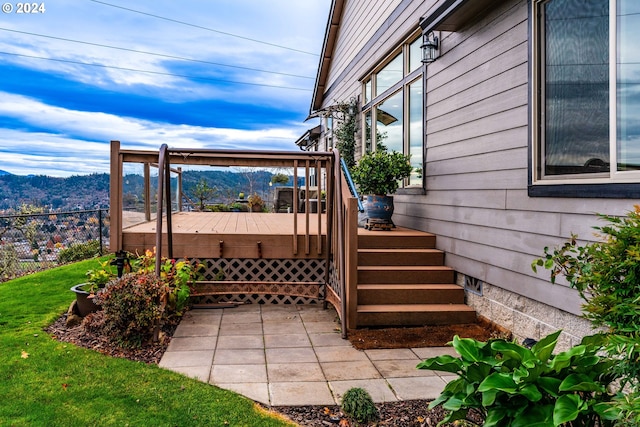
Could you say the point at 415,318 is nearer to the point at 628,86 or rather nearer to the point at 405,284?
the point at 405,284

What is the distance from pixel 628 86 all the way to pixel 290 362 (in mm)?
2894

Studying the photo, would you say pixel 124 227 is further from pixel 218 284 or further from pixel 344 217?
pixel 344 217

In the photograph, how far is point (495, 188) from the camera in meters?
4.14

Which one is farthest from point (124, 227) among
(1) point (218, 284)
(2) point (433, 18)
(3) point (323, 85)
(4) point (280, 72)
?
(4) point (280, 72)

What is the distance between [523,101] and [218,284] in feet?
11.9

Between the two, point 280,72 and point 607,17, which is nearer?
point 607,17

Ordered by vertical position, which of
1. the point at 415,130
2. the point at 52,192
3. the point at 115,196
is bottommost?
the point at 115,196

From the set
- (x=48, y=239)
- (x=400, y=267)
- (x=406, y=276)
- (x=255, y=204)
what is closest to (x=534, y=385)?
(x=406, y=276)

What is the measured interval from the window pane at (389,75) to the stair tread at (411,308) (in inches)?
141

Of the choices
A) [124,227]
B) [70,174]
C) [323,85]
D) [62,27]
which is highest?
[62,27]

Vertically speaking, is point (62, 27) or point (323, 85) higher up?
point (62, 27)

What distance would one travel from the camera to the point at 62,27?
1182 cm

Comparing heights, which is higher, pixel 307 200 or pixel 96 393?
pixel 307 200

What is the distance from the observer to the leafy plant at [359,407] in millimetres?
2617
